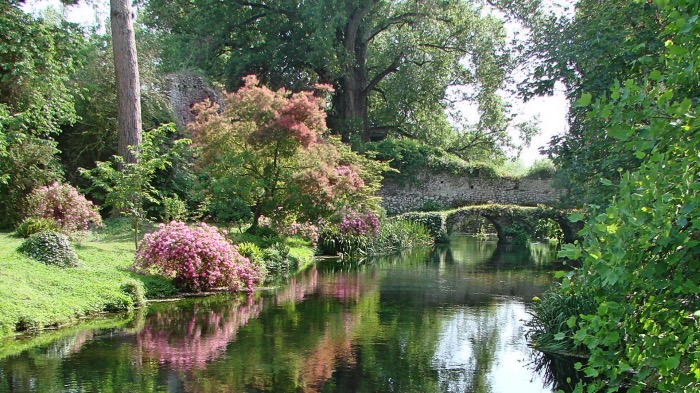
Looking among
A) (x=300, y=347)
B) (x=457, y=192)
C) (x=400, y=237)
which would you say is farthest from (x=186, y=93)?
(x=300, y=347)

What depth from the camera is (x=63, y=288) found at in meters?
10.8

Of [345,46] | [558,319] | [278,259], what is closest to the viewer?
[558,319]

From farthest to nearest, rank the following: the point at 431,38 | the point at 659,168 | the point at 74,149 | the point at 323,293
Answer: the point at 431,38 → the point at 74,149 → the point at 323,293 → the point at 659,168

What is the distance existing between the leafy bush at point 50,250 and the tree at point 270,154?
5760 millimetres

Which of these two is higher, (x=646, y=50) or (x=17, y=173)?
(x=646, y=50)

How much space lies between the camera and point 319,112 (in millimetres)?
17984

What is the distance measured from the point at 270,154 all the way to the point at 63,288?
8.35 metres

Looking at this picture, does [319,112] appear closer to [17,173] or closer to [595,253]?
[17,173]

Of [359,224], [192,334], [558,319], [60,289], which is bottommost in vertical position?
[192,334]

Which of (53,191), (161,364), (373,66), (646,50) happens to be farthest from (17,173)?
(373,66)

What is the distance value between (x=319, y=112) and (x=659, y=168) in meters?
15.3

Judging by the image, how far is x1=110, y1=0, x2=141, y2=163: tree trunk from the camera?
1809 cm

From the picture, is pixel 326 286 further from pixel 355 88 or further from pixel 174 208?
pixel 355 88

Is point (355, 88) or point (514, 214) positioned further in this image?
point (514, 214)
